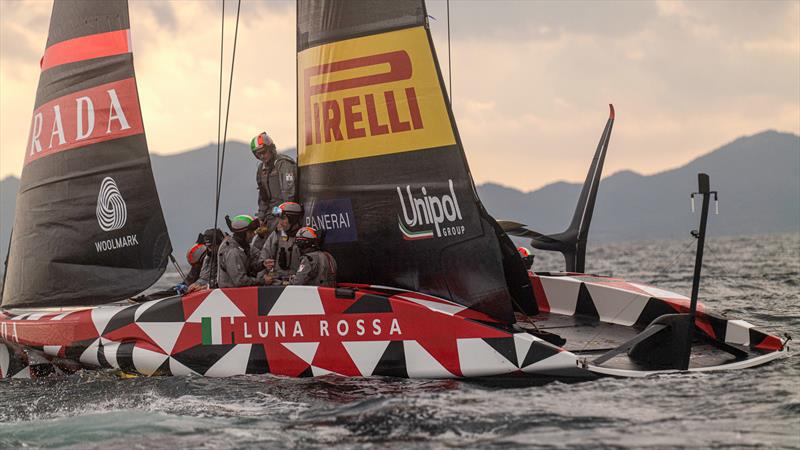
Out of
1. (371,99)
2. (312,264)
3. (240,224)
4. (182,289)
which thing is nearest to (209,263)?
(182,289)

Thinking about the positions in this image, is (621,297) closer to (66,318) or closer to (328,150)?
(328,150)

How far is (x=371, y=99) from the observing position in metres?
8.75

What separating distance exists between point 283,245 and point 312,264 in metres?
0.72

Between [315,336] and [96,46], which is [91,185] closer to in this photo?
[96,46]

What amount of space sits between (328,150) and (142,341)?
8.23 ft

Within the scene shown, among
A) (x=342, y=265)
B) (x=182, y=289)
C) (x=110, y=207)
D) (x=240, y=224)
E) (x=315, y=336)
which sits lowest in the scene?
(x=315, y=336)

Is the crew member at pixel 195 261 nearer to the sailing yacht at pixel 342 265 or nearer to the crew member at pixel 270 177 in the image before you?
the sailing yacht at pixel 342 265

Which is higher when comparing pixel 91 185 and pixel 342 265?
pixel 91 185

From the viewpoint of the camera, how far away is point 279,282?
8820mm

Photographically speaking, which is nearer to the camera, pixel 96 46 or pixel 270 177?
pixel 270 177

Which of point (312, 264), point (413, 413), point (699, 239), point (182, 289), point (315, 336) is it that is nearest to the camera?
point (413, 413)

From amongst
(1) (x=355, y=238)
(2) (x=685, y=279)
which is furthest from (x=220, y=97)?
(2) (x=685, y=279)

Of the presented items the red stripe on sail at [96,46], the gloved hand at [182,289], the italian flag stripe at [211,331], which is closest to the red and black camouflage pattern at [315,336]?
the italian flag stripe at [211,331]

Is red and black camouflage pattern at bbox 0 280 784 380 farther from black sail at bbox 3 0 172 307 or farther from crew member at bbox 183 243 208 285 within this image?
crew member at bbox 183 243 208 285
